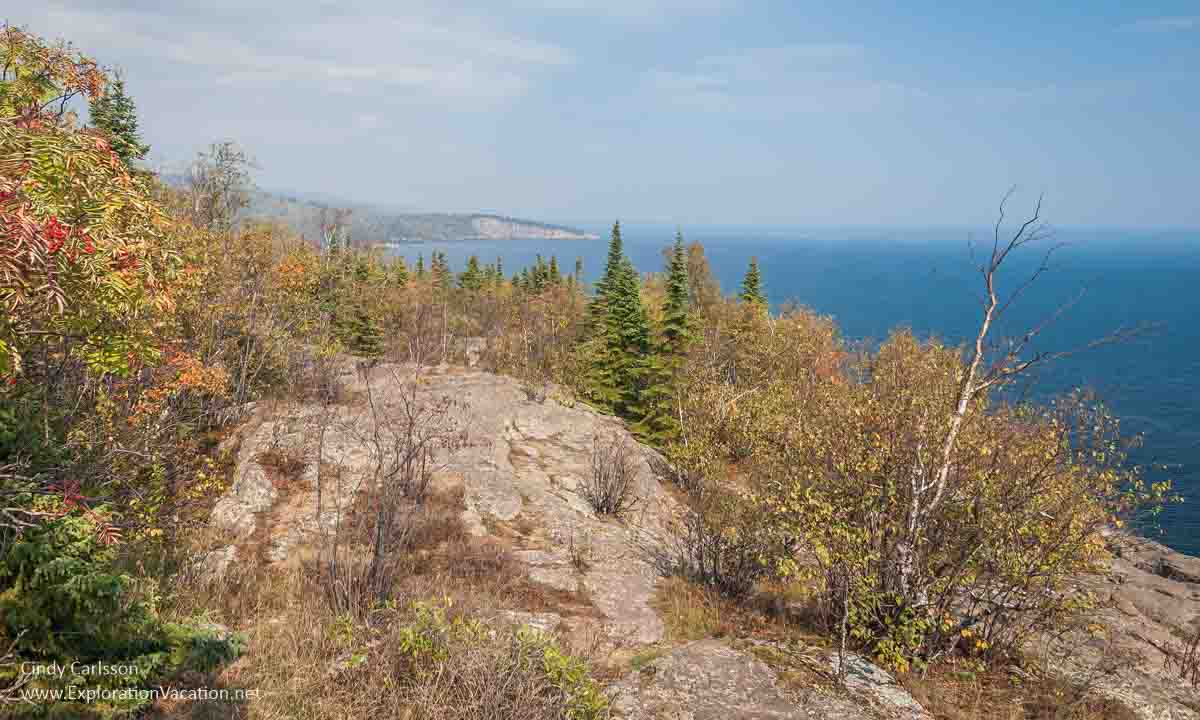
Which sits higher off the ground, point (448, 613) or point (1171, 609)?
point (448, 613)

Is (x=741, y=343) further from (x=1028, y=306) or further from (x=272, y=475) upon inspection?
(x=1028, y=306)

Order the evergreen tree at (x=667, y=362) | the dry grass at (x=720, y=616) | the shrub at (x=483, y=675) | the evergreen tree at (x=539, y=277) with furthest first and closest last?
the evergreen tree at (x=539, y=277)
the evergreen tree at (x=667, y=362)
the dry grass at (x=720, y=616)
the shrub at (x=483, y=675)

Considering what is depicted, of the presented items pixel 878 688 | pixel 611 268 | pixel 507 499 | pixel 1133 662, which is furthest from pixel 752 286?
pixel 878 688

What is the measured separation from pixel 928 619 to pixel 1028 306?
159030mm

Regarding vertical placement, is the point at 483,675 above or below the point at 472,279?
below

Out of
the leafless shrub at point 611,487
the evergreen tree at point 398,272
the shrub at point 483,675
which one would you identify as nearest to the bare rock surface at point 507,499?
the leafless shrub at point 611,487

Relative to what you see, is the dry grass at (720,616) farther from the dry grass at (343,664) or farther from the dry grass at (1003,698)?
the dry grass at (343,664)

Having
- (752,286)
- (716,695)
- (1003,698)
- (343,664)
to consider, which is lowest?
(1003,698)

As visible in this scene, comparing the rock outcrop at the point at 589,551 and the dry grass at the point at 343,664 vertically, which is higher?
the dry grass at the point at 343,664

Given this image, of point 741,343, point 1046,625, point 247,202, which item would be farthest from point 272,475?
point 741,343

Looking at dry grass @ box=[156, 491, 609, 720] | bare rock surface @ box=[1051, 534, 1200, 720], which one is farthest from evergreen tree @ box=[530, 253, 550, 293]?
dry grass @ box=[156, 491, 609, 720]

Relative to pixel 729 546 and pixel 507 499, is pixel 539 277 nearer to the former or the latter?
pixel 507 499

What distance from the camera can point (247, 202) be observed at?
30703mm

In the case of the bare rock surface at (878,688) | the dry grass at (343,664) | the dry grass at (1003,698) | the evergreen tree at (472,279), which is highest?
the evergreen tree at (472,279)
